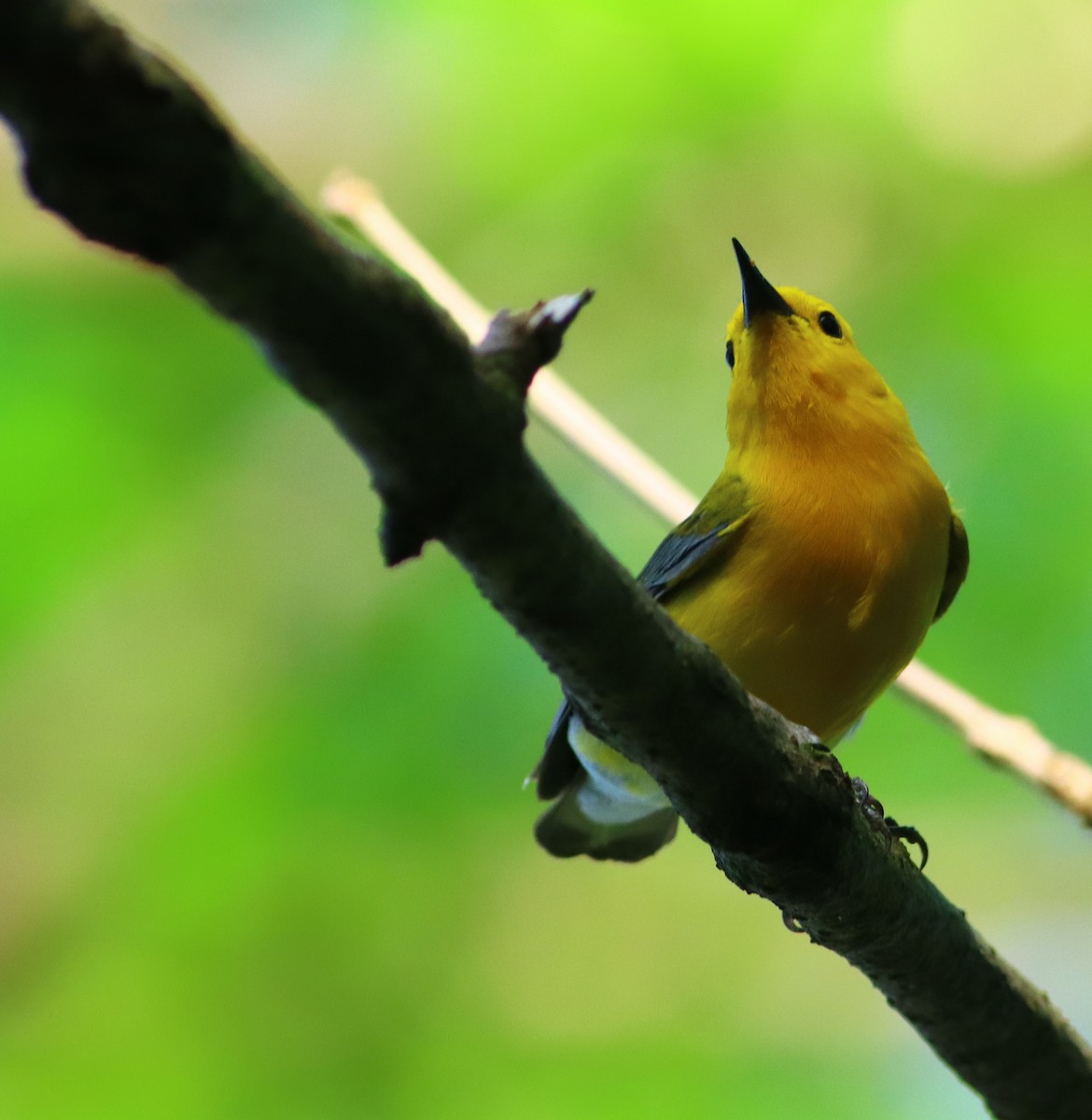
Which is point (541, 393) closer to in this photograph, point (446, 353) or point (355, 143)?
point (446, 353)

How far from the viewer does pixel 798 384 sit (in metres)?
4.63

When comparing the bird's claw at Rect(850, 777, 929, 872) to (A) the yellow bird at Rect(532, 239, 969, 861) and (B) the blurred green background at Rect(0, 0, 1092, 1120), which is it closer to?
(A) the yellow bird at Rect(532, 239, 969, 861)

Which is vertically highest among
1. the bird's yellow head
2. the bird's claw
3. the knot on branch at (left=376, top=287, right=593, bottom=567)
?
the bird's yellow head

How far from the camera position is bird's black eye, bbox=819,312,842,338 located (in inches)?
195

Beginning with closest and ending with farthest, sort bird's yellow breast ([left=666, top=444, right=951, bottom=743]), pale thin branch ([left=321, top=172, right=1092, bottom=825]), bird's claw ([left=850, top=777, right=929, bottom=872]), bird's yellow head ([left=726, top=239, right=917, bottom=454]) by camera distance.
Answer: bird's claw ([left=850, top=777, right=929, bottom=872]) < bird's yellow breast ([left=666, top=444, right=951, bottom=743]) < pale thin branch ([left=321, top=172, right=1092, bottom=825]) < bird's yellow head ([left=726, top=239, right=917, bottom=454])

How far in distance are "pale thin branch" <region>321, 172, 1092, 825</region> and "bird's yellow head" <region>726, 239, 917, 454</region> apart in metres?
0.38

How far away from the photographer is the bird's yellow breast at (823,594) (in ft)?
12.8

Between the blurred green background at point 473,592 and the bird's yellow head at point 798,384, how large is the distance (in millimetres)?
2153

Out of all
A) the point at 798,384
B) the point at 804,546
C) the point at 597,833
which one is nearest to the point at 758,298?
the point at 798,384

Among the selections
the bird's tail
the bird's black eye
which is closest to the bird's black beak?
the bird's black eye

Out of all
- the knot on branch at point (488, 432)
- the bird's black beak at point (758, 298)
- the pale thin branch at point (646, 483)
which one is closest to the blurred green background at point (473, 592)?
the bird's black beak at point (758, 298)

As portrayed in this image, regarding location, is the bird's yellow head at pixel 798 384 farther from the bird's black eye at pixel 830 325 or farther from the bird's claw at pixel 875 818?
the bird's claw at pixel 875 818

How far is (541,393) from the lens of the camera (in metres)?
4.84

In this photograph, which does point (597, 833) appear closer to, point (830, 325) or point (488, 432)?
point (830, 325)
